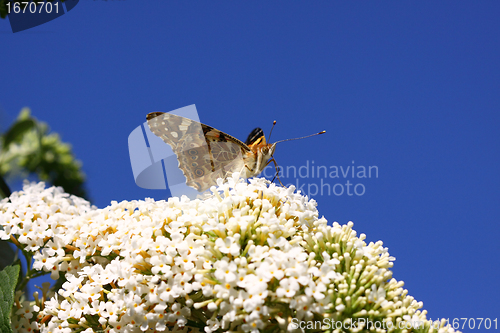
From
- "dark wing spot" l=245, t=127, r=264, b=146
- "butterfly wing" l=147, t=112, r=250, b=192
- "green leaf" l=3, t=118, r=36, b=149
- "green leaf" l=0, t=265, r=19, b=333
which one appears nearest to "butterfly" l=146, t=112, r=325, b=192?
"butterfly wing" l=147, t=112, r=250, b=192

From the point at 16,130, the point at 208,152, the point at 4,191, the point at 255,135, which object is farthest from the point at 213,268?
the point at 16,130

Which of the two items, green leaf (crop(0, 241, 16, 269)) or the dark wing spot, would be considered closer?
green leaf (crop(0, 241, 16, 269))

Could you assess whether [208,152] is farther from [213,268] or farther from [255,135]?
[213,268]

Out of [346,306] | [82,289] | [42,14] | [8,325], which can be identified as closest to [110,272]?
[82,289]

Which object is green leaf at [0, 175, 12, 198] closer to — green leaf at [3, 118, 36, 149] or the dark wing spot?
green leaf at [3, 118, 36, 149]

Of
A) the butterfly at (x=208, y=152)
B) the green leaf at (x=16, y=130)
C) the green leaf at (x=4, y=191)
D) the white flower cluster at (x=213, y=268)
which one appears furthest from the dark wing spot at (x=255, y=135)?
the green leaf at (x=16, y=130)

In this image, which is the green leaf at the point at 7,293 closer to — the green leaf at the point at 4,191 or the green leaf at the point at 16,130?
the green leaf at the point at 4,191
